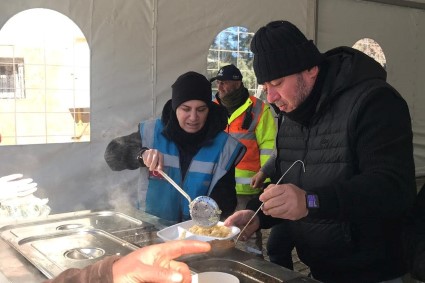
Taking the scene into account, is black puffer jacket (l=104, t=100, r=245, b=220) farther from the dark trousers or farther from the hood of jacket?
the hood of jacket

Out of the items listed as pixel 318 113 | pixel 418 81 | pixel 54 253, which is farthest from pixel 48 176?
pixel 418 81

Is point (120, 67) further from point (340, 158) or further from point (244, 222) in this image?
point (340, 158)

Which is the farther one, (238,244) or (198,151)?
(198,151)

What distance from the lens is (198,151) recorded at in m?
2.28

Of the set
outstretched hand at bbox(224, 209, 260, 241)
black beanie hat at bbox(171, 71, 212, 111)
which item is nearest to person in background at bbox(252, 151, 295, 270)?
outstretched hand at bbox(224, 209, 260, 241)

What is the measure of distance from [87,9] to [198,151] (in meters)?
1.99

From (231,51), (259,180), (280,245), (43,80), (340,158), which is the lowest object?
(280,245)

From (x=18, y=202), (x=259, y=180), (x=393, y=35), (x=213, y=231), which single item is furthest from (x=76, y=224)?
(x=393, y=35)

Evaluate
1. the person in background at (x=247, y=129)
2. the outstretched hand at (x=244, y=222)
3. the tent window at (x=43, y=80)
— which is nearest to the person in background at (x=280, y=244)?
the outstretched hand at (x=244, y=222)

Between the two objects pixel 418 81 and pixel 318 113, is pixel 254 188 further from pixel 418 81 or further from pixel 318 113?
pixel 418 81

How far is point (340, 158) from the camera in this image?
151 centimetres

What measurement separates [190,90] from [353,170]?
1084 mm

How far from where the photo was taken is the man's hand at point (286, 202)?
1.33 meters

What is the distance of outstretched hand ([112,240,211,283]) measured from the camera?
73cm
